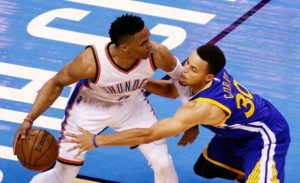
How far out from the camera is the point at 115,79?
310 inches

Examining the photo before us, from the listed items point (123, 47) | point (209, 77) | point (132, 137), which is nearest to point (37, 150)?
point (132, 137)

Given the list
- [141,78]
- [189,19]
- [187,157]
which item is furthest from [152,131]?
[189,19]

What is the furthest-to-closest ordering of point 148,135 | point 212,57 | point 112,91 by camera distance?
point 112,91
point 212,57
point 148,135

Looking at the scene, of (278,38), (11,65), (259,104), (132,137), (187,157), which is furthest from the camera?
(278,38)

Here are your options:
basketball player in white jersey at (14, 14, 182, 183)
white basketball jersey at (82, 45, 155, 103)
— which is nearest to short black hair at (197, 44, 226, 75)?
basketball player in white jersey at (14, 14, 182, 183)

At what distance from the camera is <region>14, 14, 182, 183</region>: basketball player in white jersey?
302 inches

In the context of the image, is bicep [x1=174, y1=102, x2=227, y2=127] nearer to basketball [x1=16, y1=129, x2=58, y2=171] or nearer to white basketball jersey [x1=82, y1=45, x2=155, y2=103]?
white basketball jersey [x1=82, y1=45, x2=155, y2=103]

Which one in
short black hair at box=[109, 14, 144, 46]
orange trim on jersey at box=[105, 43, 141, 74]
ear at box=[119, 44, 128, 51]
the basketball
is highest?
short black hair at box=[109, 14, 144, 46]

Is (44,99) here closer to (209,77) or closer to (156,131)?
(156,131)

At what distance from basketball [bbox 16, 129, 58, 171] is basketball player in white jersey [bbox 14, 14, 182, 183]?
9 cm

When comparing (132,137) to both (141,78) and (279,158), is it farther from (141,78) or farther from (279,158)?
(279,158)

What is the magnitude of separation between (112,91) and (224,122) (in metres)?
0.98

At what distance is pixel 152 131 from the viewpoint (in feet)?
24.3

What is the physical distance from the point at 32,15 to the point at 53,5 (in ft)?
1.07
